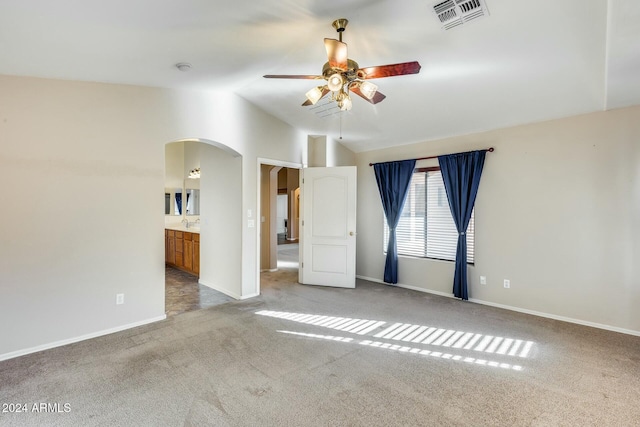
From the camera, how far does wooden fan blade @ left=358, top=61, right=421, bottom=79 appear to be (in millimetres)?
2277

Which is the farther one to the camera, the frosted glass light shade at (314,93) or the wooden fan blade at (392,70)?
the frosted glass light shade at (314,93)

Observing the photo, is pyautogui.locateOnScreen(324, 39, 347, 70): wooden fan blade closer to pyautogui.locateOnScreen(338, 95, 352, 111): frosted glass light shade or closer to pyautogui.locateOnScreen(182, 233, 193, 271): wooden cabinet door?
pyautogui.locateOnScreen(338, 95, 352, 111): frosted glass light shade

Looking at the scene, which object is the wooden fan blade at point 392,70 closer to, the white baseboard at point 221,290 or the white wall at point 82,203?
the white wall at point 82,203

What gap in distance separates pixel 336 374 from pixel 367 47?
295 cm

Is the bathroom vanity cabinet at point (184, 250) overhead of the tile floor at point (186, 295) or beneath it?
overhead

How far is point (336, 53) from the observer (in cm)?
226

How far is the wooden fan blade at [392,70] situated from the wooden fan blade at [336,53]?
161 millimetres

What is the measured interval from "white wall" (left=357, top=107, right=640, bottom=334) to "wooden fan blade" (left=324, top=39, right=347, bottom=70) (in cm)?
289

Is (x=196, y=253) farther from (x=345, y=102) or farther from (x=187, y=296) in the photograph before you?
(x=345, y=102)

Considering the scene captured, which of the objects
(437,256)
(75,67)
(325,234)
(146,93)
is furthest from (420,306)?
(75,67)

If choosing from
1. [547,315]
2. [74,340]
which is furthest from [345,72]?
[547,315]

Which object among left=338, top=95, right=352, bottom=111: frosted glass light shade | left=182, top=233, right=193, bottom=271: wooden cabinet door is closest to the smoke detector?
left=338, top=95, right=352, bottom=111: frosted glass light shade

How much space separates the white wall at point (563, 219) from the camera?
3.33m

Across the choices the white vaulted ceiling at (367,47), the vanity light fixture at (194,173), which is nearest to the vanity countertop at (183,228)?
the vanity light fixture at (194,173)
